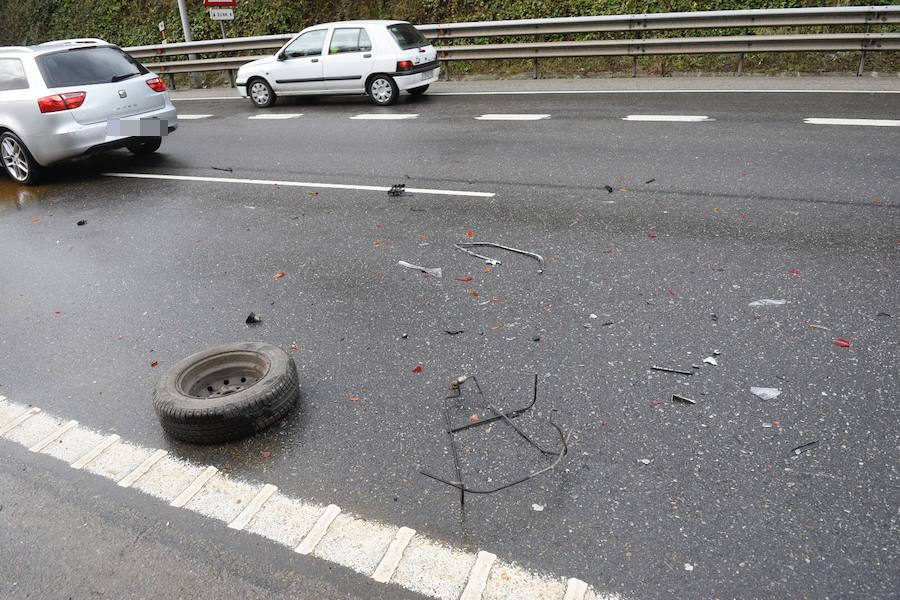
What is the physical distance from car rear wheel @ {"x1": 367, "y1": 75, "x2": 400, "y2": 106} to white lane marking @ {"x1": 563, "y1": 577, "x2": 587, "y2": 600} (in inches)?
505

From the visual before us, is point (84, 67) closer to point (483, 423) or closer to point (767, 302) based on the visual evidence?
point (483, 423)

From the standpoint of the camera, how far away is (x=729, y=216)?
21.2 feet

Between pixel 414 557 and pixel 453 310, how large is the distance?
241 cm

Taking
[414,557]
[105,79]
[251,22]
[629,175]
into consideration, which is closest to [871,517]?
[414,557]

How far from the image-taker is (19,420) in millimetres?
4113

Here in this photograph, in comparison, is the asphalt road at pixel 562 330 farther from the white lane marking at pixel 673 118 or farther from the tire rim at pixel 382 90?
the tire rim at pixel 382 90

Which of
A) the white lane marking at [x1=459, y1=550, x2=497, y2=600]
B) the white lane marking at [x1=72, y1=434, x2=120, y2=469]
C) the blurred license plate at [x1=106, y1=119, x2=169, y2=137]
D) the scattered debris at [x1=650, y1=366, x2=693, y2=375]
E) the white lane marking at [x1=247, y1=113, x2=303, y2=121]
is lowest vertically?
the white lane marking at [x1=459, y1=550, x2=497, y2=600]

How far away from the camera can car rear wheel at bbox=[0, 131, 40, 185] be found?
31.5 ft

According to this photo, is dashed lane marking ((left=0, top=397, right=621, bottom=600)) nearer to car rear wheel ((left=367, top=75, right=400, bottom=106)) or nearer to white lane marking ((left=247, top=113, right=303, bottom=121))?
white lane marking ((left=247, top=113, right=303, bottom=121))

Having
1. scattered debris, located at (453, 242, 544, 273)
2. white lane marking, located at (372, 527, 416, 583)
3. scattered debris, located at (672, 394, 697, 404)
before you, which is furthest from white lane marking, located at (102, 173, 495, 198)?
white lane marking, located at (372, 527, 416, 583)

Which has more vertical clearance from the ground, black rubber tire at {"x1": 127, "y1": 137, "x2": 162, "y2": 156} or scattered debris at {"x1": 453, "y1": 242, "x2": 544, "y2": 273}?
black rubber tire at {"x1": 127, "y1": 137, "x2": 162, "y2": 156}

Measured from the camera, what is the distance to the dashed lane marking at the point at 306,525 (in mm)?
2709

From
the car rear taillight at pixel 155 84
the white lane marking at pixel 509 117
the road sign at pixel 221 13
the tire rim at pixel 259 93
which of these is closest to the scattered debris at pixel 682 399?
the white lane marking at pixel 509 117

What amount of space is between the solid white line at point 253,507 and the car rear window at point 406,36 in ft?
40.2
